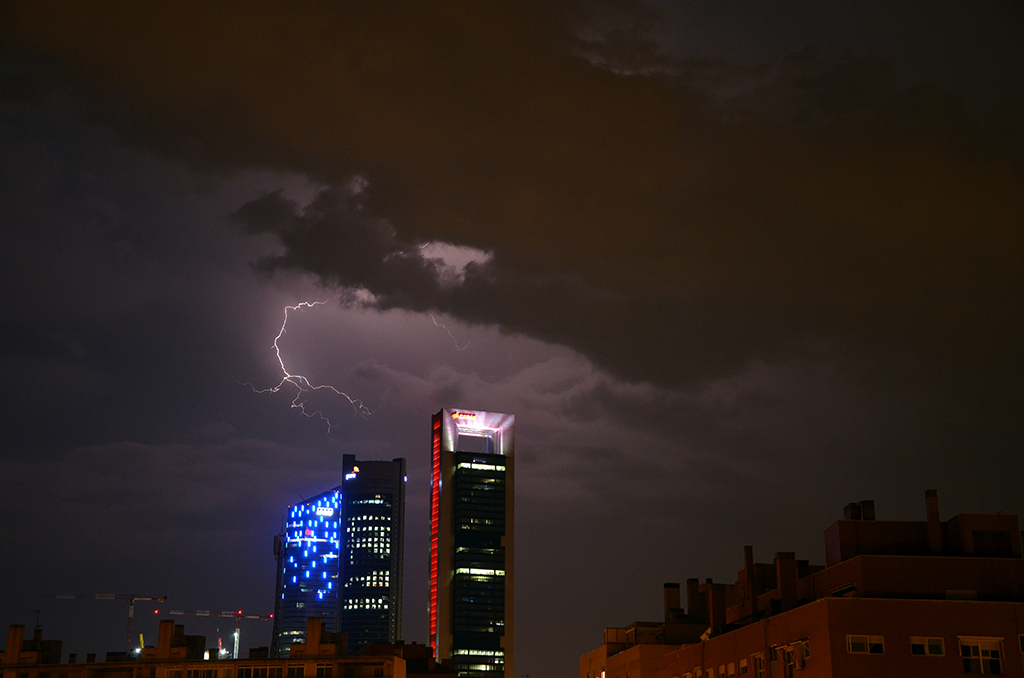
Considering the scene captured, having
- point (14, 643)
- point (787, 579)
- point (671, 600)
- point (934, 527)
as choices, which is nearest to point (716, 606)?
point (787, 579)

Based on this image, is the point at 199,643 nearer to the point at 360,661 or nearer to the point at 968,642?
the point at 360,661

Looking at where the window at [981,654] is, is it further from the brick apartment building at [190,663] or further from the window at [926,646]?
the brick apartment building at [190,663]

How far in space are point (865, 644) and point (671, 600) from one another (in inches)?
2252

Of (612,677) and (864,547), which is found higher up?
(864,547)

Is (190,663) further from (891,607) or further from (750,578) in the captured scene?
(891,607)

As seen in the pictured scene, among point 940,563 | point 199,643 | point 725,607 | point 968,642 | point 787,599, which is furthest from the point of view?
point 199,643

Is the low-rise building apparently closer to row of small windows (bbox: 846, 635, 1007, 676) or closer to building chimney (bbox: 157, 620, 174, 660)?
building chimney (bbox: 157, 620, 174, 660)

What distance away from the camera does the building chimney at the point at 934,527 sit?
71938 mm

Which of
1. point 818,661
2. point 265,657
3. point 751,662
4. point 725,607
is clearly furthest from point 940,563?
point 265,657

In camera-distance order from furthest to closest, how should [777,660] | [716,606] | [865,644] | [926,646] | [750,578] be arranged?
[716,606]
[750,578]
[777,660]
[865,644]
[926,646]

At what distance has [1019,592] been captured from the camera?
68812 millimetres

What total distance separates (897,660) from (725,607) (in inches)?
1429

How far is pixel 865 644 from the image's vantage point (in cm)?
6575

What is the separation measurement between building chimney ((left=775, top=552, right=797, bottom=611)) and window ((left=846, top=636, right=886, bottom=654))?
12.5 meters
